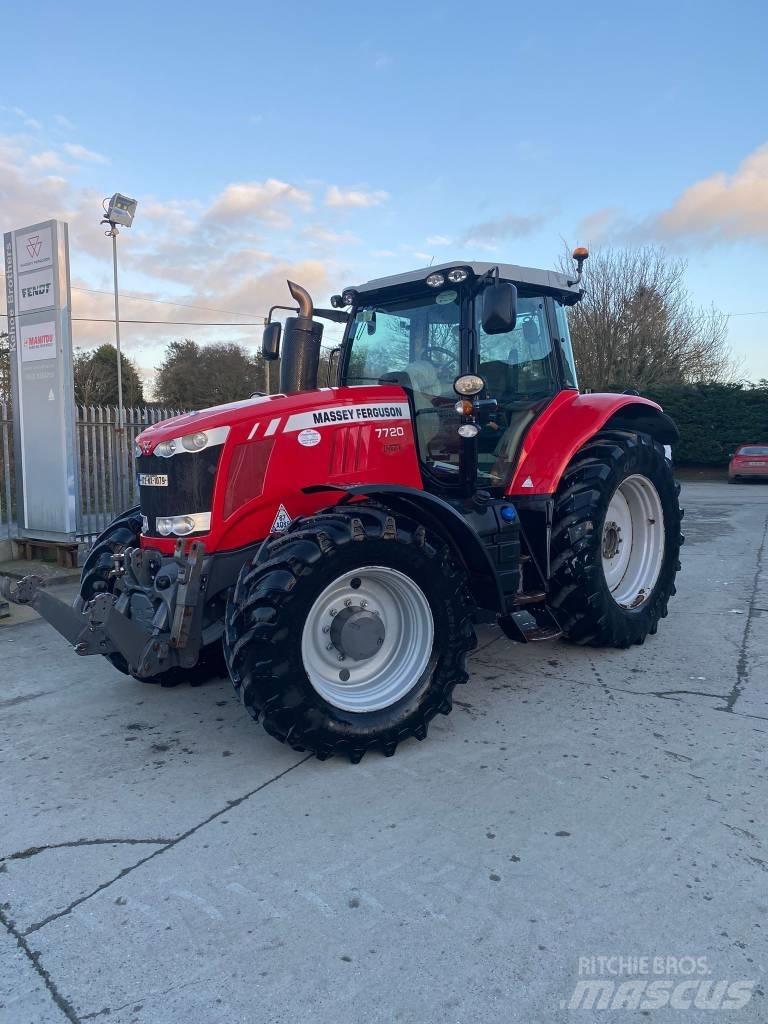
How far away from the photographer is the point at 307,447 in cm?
359

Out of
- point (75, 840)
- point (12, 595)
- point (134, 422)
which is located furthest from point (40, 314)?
point (75, 840)

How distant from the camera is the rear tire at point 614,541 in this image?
439cm

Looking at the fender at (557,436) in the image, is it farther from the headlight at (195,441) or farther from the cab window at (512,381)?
the headlight at (195,441)

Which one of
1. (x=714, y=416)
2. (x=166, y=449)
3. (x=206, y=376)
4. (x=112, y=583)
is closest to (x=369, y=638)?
(x=166, y=449)

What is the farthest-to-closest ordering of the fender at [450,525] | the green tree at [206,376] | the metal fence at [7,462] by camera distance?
the green tree at [206,376] < the metal fence at [7,462] < the fender at [450,525]

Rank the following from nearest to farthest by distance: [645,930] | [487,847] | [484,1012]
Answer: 1. [484,1012]
2. [645,930]
3. [487,847]

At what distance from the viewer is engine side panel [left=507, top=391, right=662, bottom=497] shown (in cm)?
436

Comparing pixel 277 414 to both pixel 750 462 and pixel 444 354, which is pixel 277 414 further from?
pixel 750 462

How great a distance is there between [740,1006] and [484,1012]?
2.16 ft

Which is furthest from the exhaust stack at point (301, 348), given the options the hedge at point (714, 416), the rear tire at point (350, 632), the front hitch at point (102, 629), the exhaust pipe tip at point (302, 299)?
the hedge at point (714, 416)

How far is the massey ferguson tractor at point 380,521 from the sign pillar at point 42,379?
403 centimetres

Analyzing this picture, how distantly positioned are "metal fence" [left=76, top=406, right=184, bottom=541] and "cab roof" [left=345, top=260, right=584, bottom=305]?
17.6 ft

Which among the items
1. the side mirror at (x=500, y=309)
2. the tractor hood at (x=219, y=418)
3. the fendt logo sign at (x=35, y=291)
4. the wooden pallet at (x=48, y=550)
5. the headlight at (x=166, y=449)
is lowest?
the wooden pallet at (x=48, y=550)

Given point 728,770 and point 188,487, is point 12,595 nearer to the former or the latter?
point 188,487
